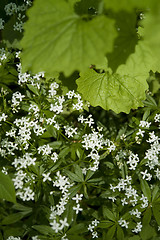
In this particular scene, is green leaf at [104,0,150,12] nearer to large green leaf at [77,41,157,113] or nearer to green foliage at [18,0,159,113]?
green foliage at [18,0,159,113]

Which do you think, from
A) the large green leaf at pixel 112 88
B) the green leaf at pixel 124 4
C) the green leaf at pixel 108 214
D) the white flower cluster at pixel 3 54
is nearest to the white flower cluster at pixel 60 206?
the green leaf at pixel 108 214

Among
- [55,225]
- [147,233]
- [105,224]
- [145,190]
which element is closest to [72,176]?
[55,225]

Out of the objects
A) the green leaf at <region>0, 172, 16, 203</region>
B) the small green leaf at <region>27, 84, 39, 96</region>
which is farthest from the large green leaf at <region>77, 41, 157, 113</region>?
the green leaf at <region>0, 172, 16, 203</region>

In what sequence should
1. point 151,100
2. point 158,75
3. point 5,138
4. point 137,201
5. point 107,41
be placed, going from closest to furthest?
point 107,41, point 137,201, point 5,138, point 151,100, point 158,75

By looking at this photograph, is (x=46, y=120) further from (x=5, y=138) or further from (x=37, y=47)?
(x=37, y=47)

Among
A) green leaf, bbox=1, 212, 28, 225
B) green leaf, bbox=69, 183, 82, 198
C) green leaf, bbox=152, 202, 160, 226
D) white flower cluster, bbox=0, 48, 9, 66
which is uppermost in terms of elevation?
white flower cluster, bbox=0, 48, 9, 66

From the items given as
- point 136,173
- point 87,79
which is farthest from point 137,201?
point 87,79

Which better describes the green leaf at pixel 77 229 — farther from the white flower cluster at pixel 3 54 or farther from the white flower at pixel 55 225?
the white flower cluster at pixel 3 54
